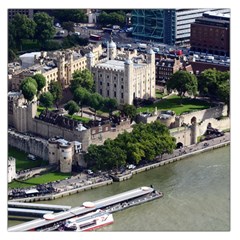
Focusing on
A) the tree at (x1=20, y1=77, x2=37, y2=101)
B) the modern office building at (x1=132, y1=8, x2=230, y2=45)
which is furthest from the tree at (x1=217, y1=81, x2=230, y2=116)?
the modern office building at (x1=132, y1=8, x2=230, y2=45)

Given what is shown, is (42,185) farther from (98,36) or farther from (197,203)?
(98,36)

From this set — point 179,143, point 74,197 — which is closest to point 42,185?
point 74,197

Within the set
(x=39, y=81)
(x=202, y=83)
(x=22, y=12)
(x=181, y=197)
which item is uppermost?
(x=22, y=12)

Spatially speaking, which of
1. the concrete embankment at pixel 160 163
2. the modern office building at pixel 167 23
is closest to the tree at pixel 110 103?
the concrete embankment at pixel 160 163

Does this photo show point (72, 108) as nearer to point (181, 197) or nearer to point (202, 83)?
point (202, 83)

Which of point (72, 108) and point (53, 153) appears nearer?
point (53, 153)

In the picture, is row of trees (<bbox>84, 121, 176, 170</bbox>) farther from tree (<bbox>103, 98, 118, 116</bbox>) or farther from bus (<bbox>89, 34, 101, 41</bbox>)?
bus (<bbox>89, 34, 101, 41</bbox>)

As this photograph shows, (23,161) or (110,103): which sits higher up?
(110,103)

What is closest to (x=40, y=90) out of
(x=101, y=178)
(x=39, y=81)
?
(x=39, y=81)
